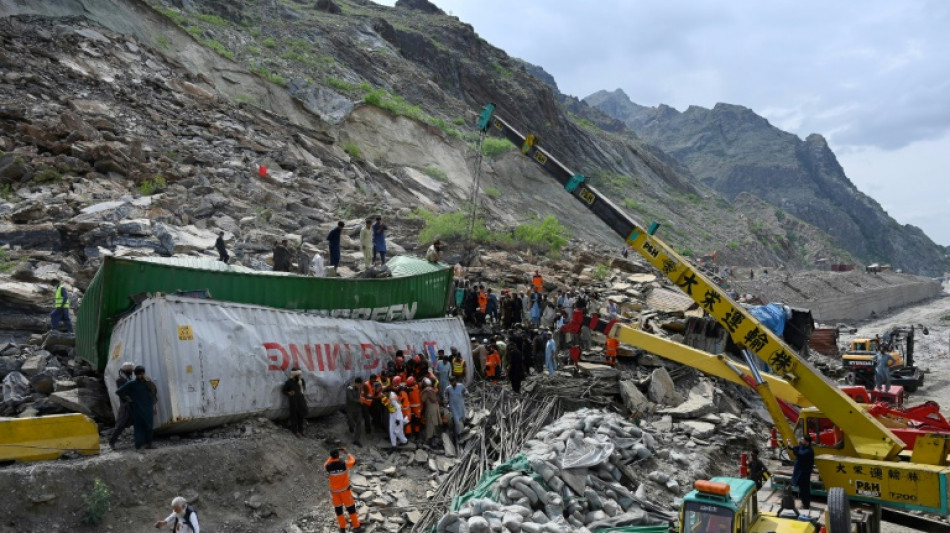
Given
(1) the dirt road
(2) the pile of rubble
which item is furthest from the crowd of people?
(1) the dirt road

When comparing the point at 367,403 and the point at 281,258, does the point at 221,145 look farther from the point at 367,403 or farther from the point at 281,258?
the point at 367,403

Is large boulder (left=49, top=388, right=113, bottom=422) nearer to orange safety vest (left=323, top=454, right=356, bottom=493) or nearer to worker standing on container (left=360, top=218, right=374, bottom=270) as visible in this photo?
orange safety vest (left=323, top=454, right=356, bottom=493)

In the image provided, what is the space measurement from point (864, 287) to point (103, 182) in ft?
170

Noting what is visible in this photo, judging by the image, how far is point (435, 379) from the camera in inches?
475

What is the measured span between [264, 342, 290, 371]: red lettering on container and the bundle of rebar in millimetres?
3014

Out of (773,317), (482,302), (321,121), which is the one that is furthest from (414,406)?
(321,121)

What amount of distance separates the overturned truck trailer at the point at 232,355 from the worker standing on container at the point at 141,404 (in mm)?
265

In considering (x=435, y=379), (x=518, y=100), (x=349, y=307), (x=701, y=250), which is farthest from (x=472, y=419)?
(x=518, y=100)

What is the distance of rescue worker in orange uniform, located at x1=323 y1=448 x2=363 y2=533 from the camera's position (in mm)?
8602

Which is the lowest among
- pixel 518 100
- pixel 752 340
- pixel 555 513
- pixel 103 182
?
pixel 555 513

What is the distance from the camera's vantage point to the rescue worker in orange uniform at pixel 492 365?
48.4ft

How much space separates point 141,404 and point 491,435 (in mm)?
5863

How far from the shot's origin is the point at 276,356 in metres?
10.6

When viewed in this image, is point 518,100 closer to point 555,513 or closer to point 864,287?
point 864,287
